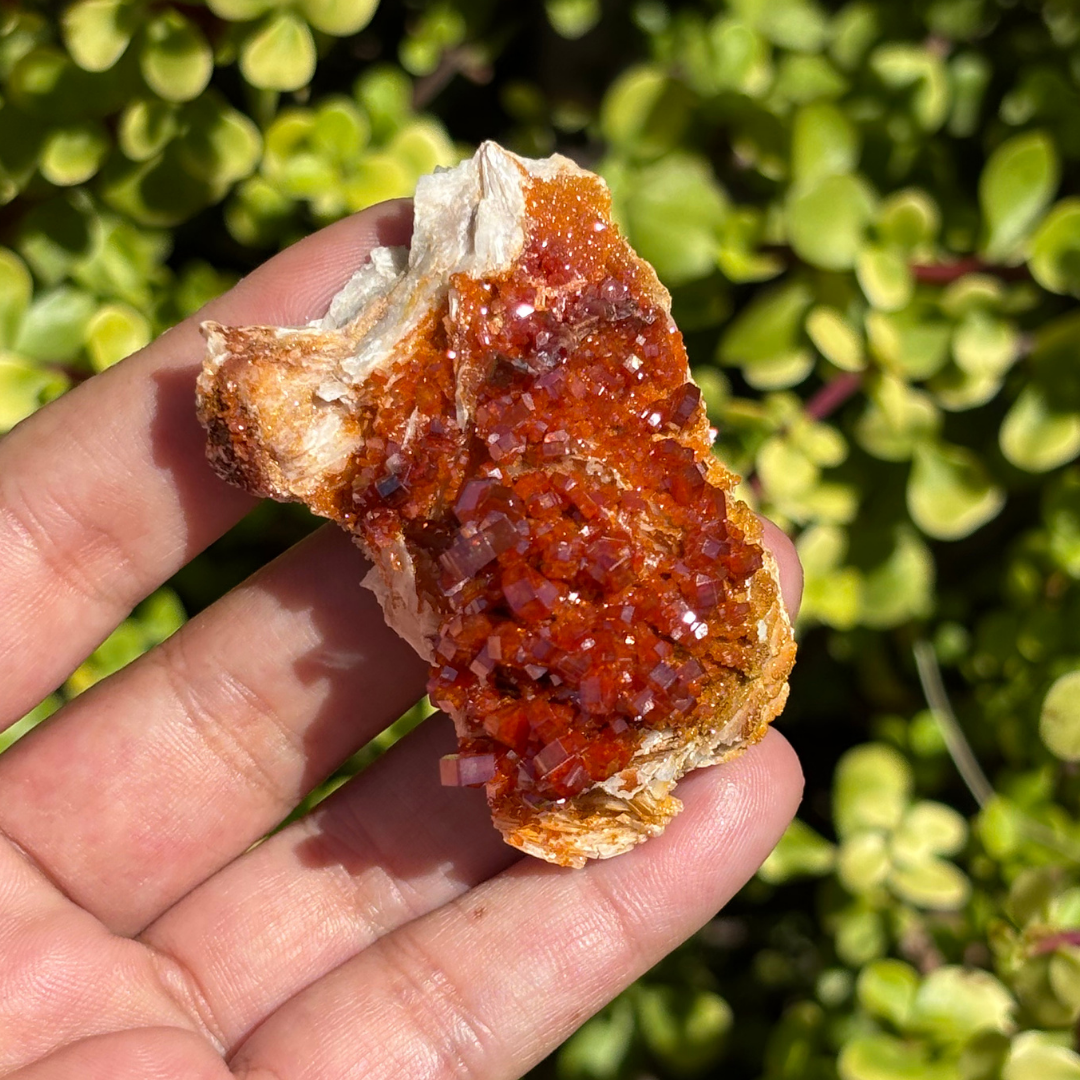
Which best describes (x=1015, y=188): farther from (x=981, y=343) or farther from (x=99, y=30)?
(x=99, y=30)

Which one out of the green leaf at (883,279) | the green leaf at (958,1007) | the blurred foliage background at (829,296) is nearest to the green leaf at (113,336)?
the blurred foliage background at (829,296)

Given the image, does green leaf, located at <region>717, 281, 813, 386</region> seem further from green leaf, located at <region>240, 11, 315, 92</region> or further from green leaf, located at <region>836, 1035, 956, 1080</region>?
green leaf, located at <region>836, 1035, 956, 1080</region>

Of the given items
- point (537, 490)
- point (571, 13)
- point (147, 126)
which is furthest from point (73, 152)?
point (537, 490)

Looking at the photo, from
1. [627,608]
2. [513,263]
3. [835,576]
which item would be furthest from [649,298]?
[835,576]

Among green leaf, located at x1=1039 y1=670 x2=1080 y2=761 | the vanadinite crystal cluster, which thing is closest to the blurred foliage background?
green leaf, located at x1=1039 y1=670 x2=1080 y2=761

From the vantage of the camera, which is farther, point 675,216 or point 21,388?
point 675,216

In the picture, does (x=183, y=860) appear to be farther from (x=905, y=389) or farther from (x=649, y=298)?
(x=905, y=389)

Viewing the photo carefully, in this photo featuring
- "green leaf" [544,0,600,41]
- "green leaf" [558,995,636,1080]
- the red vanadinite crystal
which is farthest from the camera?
"green leaf" [558,995,636,1080]
